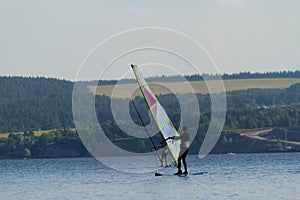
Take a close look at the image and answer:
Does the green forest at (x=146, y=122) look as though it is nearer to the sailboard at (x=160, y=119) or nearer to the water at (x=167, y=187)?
the water at (x=167, y=187)

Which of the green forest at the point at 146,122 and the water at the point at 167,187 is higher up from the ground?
the green forest at the point at 146,122

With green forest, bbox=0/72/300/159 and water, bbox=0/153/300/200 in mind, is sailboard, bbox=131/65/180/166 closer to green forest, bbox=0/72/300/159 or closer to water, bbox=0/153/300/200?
water, bbox=0/153/300/200

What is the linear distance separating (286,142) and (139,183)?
95.9 meters

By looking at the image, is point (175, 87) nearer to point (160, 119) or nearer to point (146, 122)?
point (160, 119)

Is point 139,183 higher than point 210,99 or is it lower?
lower

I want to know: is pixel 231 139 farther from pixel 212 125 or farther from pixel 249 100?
pixel 249 100

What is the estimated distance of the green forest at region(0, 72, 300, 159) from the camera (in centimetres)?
14125

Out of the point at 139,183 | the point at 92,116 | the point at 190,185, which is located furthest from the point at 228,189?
the point at 92,116

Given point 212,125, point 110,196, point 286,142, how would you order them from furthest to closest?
1. point 286,142
2. point 212,125
3. point 110,196

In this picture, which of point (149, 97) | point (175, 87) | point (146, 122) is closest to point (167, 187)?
point (149, 97)

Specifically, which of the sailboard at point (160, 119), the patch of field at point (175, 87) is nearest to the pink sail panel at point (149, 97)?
the sailboard at point (160, 119)

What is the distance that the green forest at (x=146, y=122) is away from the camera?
141250mm

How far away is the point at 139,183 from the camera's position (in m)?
55.0

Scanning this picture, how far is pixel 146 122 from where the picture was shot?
13450 cm
